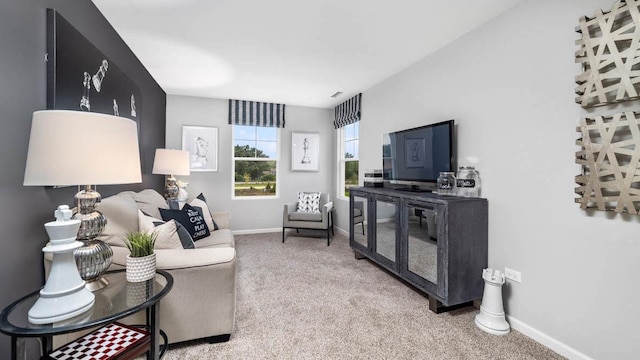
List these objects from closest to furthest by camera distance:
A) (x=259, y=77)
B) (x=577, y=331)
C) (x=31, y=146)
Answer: (x=31, y=146)
(x=577, y=331)
(x=259, y=77)

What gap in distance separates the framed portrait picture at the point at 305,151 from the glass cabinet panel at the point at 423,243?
3.04 metres

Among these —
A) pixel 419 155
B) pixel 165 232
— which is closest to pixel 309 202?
pixel 419 155

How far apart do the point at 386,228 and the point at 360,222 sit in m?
0.60

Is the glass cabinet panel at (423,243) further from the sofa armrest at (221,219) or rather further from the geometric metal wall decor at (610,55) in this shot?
the sofa armrest at (221,219)

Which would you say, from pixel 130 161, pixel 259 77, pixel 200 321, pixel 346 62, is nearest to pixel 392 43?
pixel 346 62

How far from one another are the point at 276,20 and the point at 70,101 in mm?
1618

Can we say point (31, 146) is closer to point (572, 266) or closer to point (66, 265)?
point (66, 265)

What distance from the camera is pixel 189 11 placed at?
2.20m

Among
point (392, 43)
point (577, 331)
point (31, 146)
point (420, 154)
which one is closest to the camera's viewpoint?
point (31, 146)

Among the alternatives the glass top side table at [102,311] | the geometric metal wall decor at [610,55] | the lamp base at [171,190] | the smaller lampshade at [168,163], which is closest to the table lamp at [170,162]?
the smaller lampshade at [168,163]

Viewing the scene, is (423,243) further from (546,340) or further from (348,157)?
(348,157)

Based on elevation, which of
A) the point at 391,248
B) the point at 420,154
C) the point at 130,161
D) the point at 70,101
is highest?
the point at 70,101

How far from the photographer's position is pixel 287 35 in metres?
2.55

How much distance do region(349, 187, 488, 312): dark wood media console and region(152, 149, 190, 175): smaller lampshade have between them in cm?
273
